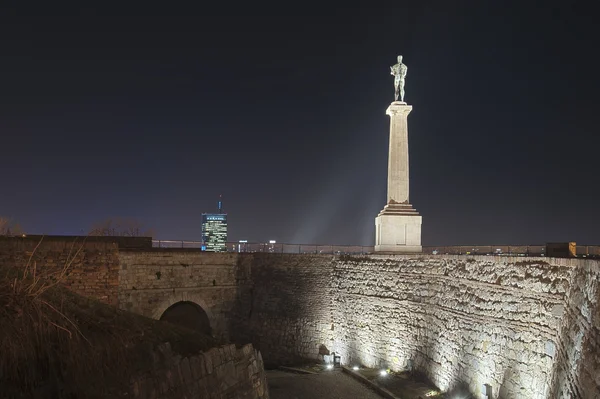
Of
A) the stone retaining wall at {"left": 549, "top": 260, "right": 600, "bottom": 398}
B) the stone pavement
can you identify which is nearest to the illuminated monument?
the stone pavement

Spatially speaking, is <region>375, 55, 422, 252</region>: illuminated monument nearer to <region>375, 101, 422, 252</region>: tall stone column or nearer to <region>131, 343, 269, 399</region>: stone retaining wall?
<region>375, 101, 422, 252</region>: tall stone column

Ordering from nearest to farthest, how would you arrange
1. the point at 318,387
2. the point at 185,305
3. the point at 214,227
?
the point at 318,387 < the point at 185,305 < the point at 214,227

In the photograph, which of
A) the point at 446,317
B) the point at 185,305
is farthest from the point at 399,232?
the point at 185,305

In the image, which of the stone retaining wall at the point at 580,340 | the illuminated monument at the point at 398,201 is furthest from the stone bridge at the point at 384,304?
the illuminated monument at the point at 398,201

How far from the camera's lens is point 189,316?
22.7 metres

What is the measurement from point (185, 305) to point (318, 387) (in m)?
8.40

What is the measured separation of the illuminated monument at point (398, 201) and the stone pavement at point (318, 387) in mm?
5847

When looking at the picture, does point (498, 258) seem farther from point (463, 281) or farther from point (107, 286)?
point (107, 286)

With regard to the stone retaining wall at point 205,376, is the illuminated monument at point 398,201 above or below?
above

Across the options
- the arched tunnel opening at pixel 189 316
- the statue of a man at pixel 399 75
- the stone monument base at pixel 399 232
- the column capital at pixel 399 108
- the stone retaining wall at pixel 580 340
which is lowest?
the arched tunnel opening at pixel 189 316

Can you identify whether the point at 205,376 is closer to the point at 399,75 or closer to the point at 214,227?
the point at 399,75

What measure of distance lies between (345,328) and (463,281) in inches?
270

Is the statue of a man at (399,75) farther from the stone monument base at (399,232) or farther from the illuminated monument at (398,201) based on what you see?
the stone monument base at (399,232)

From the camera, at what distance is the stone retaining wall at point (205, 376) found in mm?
8359
